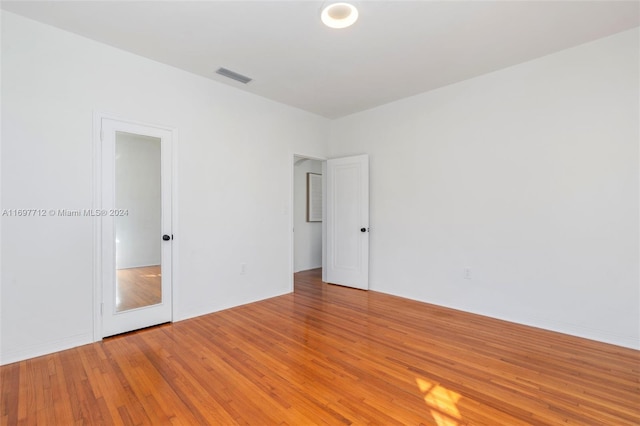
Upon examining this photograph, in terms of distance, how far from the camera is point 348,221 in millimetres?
4938

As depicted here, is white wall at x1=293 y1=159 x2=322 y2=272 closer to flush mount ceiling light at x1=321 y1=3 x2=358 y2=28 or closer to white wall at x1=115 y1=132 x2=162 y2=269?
white wall at x1=115 y1=132 x2=162 y2=269

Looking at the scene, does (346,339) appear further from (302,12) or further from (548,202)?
(302,12)

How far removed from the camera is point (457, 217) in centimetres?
383

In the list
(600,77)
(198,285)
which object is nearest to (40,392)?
(198,285)

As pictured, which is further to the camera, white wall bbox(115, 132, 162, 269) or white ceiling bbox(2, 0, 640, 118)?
white wall bbox(115, 132, 162, 269)

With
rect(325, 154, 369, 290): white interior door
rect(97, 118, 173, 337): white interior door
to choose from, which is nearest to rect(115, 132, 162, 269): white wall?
rect(97, 118, 173, 337): white interior door

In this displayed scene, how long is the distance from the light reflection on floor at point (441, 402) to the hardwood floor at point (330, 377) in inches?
0.4

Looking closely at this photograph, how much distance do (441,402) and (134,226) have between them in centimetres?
322

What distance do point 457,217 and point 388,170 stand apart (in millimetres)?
1257

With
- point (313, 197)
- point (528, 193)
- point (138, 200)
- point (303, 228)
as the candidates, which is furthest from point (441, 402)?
point (313, 197)

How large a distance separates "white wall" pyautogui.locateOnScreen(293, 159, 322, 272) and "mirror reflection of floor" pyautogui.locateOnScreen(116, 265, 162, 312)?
3125 millimetres

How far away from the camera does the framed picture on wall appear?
252 inches

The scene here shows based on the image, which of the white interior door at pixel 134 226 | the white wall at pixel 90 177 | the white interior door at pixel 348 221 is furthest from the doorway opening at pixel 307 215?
the white interior door at pixel 134 226

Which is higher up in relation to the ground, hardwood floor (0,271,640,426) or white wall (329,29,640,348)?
white wall (329,29,640,348)
